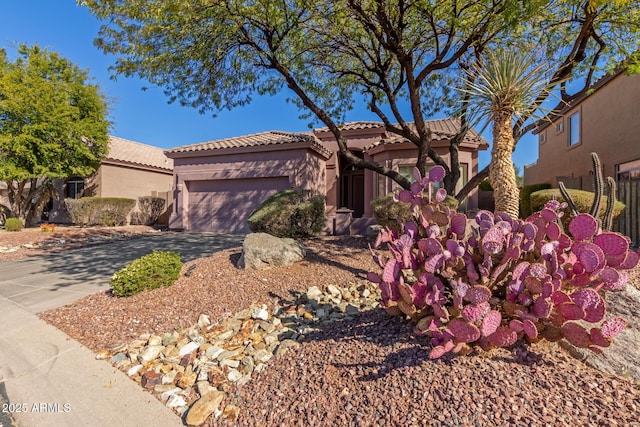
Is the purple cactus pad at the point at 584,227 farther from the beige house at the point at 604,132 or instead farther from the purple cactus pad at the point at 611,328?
the beige house at the point at 604,132

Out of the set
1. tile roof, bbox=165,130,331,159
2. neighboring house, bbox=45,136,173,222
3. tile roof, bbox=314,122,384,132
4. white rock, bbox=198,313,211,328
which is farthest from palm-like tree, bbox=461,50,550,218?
neighboring house, bbox=45,136,173,222

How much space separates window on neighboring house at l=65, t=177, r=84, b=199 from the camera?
18003 millimetres

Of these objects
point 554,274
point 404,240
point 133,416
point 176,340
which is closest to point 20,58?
point 176,340

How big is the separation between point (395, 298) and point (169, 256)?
440 centimetres

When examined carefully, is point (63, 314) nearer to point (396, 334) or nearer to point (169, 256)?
point (169, 256)

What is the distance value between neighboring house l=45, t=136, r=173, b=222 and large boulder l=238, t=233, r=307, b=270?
45.8 ft

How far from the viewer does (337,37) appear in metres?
7.71

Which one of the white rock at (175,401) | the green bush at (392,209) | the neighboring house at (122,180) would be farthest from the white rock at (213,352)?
the neighboring house at (122,180)

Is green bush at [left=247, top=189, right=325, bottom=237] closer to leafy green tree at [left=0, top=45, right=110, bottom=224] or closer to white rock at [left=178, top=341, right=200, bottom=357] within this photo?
white rock at [left=178, top=341, right=200, bottom=357]

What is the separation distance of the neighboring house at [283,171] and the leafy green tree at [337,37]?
3698mm

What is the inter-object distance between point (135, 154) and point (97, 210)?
6443 mm

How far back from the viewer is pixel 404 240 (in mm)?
2705

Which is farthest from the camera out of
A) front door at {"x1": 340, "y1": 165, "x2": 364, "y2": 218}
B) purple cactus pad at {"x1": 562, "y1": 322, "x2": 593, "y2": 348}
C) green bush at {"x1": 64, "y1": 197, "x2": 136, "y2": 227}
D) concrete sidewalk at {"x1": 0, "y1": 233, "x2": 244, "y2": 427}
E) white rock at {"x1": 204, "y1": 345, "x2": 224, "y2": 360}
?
front door at {"x1": 340, "y1": 165, "x2": 364, "y2": 218}

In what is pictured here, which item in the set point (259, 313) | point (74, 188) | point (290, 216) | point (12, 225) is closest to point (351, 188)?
point (290, 216)
